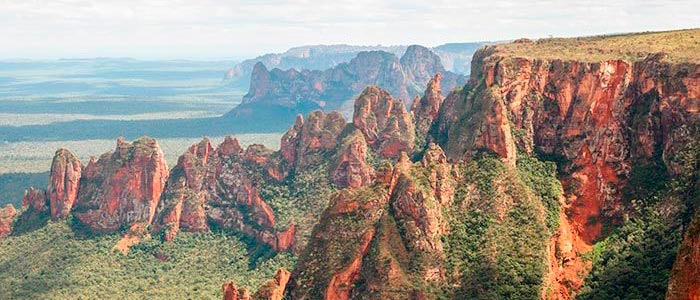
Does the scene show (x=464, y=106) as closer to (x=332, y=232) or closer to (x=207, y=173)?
(x=332, y=232)

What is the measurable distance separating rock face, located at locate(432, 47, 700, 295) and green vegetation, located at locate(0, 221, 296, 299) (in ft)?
112

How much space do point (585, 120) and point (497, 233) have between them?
1824 centimetres

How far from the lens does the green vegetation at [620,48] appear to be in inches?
3019

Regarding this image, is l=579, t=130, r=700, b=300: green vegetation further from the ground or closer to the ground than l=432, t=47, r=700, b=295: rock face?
closer to the ground

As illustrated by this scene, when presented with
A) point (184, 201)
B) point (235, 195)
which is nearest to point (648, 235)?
point (235, 195)

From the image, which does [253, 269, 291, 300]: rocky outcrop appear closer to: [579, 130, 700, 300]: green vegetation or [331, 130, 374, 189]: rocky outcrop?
[579, 130, 700, 300]: green vegetation

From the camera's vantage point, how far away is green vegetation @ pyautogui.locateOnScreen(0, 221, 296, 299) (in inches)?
3738

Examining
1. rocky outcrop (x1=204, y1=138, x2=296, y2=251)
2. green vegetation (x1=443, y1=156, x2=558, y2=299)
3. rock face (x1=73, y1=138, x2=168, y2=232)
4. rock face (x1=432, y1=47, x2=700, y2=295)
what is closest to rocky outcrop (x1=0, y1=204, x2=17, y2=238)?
rock face (x1=73, y1=138, x2=168, y2=232)

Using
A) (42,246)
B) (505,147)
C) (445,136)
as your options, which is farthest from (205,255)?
(505,147)

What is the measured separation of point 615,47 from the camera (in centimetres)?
8312

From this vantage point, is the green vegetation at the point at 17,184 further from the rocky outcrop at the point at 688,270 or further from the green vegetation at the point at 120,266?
the rocky outcrop at the point at 688,270

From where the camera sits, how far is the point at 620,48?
269ft

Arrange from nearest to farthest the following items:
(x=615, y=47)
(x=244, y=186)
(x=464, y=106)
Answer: (x=615, y=47) → (x=464, y=106) → (x=244, y=186)

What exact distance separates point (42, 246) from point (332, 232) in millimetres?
54731
